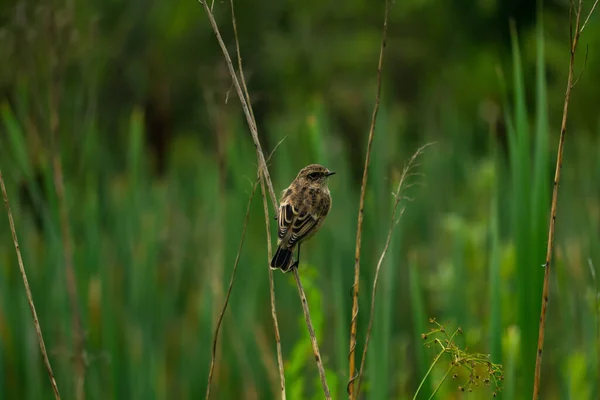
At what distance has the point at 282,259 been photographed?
2.17m

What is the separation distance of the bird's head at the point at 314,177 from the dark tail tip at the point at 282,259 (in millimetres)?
303

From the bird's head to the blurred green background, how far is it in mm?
109

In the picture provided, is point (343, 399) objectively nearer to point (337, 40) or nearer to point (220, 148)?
point (220, 148)

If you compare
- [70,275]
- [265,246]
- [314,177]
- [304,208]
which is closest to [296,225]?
[304,208]

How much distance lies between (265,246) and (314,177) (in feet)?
4.87

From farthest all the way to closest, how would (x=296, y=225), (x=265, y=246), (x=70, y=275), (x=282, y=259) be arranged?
(x=265, y=246)
(x=70, y=275)
(x=296, y=225)
(x=282, y=259)

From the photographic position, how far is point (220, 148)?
3250 mm

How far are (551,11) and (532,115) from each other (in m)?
1.47

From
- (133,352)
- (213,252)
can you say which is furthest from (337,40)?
(133,352)

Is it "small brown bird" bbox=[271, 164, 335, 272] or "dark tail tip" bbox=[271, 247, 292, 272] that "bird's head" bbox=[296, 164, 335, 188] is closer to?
"small brown bird" bbox=[271, 164, 335, 272]

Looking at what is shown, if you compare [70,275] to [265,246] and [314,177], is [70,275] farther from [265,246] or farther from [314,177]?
[265,246]

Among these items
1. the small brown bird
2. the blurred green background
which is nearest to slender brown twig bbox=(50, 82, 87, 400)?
the blurred green background

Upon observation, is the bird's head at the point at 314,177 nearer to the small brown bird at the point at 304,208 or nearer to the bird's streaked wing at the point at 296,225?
the small brown bird at the point at 304,208

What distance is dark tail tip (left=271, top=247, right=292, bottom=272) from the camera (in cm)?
211
